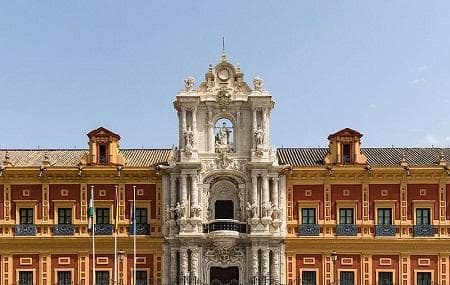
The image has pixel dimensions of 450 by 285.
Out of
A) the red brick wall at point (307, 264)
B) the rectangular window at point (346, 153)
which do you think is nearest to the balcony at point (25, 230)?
the red brick wall at point (307, 264)

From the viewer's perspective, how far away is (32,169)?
1989 inches

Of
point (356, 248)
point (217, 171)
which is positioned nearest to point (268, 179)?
point (217, 171)

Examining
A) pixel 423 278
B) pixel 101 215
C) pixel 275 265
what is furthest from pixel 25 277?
pixel 423 278

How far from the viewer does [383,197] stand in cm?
5041

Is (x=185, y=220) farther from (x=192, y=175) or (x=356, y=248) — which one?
(x=356, y=248)

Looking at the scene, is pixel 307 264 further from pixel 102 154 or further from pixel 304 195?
pixel 102 154

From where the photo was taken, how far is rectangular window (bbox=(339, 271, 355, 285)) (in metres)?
49.8

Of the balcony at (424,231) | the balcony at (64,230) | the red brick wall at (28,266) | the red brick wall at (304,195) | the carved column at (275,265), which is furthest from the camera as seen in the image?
the red brick wall at (304,195)

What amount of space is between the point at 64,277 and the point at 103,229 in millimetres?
4072

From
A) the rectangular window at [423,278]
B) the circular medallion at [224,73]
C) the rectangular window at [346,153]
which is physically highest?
the circular medallion at [224,73]

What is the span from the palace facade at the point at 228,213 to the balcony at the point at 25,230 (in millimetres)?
67

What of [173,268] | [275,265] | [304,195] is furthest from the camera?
[304,195]

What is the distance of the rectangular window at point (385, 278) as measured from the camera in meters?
49.7

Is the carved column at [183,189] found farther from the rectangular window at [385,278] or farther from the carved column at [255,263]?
the rectangular window at [385,278]
